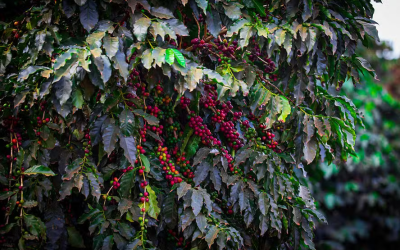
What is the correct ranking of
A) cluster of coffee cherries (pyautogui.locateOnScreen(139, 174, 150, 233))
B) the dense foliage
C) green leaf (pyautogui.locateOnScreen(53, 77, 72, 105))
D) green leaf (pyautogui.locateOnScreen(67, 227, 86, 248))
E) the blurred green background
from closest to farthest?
1. green leaf (pyautogui.locateOnScreen(53, 77, 72, 105))
2. the dense foliage
3. cluster of coffee cherries (pyautogui.locateOnScreen(139, 174, 150, 233))
4. green leaf (pyautogui.locateOnScreen(67, 227, 86, 248))
5. the blurred green background

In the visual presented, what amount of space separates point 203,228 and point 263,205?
35 cm

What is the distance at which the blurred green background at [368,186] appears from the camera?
3.03 metres

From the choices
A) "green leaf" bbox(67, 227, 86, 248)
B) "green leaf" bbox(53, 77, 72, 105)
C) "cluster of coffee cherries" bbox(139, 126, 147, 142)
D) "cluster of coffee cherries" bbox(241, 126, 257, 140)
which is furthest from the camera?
"cluster of coffee cherries" bbox(241, 126, 257, 140)

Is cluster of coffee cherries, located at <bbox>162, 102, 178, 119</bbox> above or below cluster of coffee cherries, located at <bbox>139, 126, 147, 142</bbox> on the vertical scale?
below

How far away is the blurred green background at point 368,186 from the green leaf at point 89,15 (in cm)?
220

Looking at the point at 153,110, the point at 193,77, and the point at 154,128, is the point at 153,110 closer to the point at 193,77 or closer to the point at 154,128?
the point at 154,128

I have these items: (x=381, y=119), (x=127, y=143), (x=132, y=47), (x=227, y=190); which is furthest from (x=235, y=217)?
(x=381, y=119)

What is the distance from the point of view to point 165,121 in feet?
7.27

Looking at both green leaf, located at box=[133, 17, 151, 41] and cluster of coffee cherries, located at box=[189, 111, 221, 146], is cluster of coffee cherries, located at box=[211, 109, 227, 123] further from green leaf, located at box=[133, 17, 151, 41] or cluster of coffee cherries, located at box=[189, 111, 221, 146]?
green leaf, located at box=[133, 17, 151, 41]

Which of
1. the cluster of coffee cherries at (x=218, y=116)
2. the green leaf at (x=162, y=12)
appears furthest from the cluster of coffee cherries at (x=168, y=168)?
the green leaf at (x=162, y=12)

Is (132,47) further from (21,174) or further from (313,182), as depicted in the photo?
(313,182)

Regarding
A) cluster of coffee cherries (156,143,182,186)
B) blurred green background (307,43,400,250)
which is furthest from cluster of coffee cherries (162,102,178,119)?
blurred green background (307,43,400,250)

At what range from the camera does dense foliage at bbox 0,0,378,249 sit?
163 centimetres

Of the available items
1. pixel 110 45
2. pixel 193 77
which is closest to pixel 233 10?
pixel 193 77
